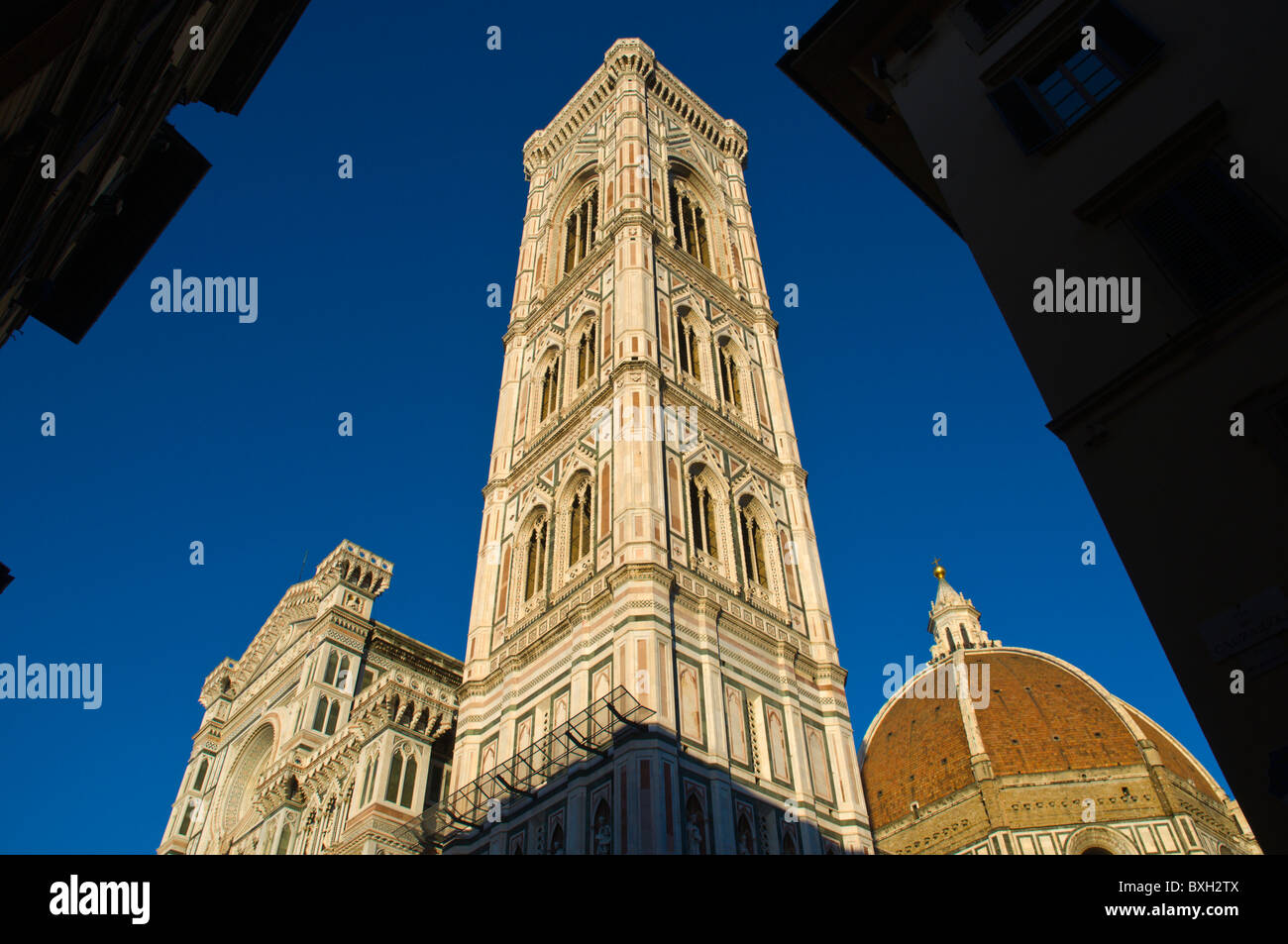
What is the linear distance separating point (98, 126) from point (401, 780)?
1939 centimetres

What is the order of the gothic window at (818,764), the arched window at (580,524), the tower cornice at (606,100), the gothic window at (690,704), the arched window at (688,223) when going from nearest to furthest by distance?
1. the gothic window at (690,704)
2. the gothic window at (818,764)
3. the arched window at (580,524)
4. the arched window at (688,223)
5. the tower cornice at (606,100)

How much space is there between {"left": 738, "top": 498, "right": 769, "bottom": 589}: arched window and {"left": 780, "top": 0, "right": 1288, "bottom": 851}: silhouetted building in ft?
45.4

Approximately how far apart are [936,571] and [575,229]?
56.9m

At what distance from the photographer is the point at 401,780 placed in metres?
25.6

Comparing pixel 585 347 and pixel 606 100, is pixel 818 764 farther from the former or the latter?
pixel 606 100

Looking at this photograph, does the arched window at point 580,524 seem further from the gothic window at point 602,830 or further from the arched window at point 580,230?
the arched window at point 580,230

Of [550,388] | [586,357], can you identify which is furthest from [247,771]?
[586,357]

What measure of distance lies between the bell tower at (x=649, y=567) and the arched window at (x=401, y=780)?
421 centimetres

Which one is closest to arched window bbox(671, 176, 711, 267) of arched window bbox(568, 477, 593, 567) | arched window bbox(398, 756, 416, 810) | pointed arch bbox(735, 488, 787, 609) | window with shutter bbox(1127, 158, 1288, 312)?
pointed arch bbox(735, 488, 787, 609)

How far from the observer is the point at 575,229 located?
1436 inches

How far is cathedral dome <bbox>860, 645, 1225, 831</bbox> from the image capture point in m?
55.4

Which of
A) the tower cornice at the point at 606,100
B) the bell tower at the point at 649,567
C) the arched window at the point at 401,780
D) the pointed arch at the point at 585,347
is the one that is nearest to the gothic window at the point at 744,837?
the bell tower at the point at 649,567

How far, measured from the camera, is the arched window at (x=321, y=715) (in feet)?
107
